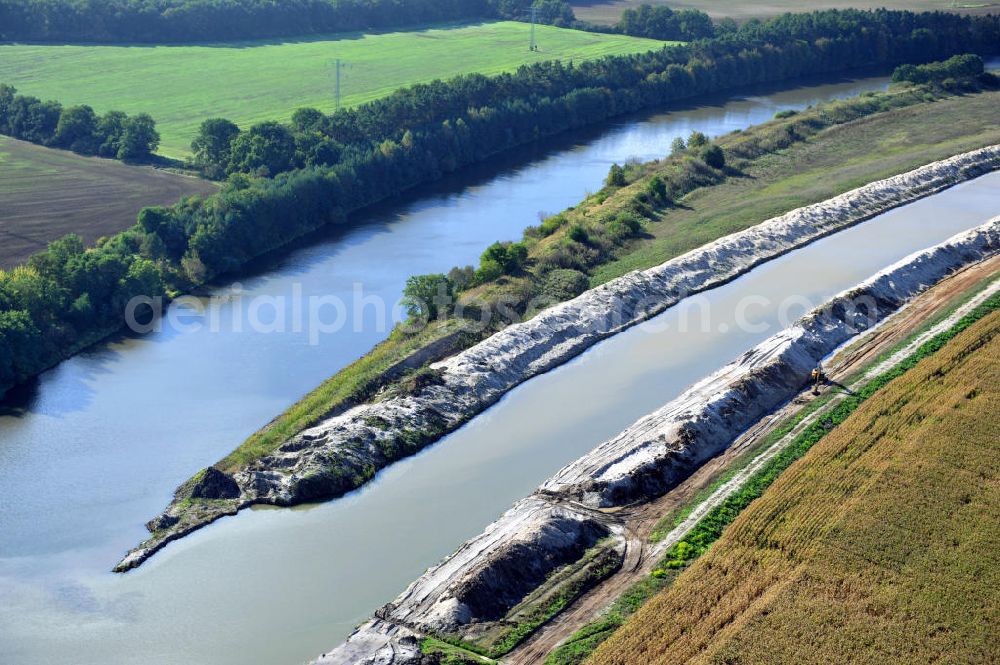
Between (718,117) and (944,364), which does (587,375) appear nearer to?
(944,364)

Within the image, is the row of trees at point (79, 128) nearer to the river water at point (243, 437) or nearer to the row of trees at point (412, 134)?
the row of trees at point (412, 134)

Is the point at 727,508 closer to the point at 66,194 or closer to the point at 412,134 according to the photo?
the point at 412,134

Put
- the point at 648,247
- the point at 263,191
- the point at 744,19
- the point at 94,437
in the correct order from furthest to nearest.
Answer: the point at 744,19 → the point at 263,191 → the point at 648,247 → the point at 94,437

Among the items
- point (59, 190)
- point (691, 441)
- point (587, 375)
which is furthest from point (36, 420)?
point (59, 190)

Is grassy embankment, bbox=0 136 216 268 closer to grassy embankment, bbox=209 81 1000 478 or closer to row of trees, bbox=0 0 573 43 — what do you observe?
grassy embankment, bbox=209 81 1000 478

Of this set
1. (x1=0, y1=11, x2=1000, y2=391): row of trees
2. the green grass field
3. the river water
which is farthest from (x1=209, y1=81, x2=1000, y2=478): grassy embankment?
the green grass field

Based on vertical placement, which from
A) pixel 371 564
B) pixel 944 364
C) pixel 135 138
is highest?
pixel 135 138
